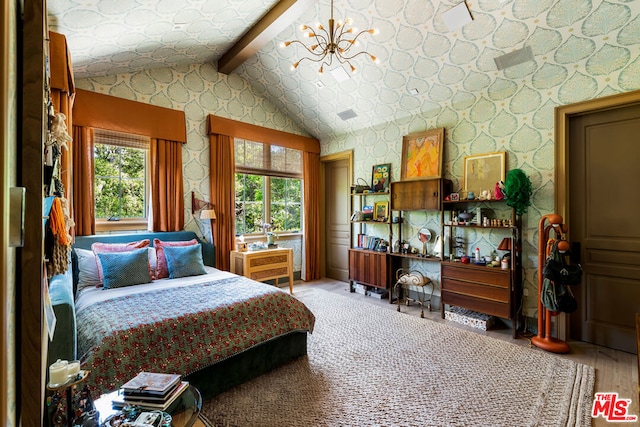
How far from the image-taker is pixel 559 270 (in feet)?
9.34

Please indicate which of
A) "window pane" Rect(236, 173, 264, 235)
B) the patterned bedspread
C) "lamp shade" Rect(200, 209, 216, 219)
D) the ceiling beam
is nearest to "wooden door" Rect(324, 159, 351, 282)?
"window pane" Rect(236, 173, 264, 235)

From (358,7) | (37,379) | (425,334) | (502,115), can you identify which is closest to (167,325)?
(37,379)

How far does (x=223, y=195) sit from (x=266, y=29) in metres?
2.32

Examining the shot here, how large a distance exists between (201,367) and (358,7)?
3649 mm

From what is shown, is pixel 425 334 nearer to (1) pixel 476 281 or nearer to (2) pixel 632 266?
(1) pixel 476 281

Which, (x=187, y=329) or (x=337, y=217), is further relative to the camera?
(x=337, y=217)

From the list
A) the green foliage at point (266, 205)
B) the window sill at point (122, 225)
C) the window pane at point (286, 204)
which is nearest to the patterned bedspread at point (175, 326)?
the window sill at point (122, 225)

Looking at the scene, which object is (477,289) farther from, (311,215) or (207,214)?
(207,214)

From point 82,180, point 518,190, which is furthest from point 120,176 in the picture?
point 518,190

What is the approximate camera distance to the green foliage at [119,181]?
3877 millimetres

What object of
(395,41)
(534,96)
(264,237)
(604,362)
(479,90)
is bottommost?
(604,362)

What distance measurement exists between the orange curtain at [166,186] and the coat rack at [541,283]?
14.0 ft

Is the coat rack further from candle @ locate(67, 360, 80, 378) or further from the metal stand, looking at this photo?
candle @ locate(67, 360, 80, 378)

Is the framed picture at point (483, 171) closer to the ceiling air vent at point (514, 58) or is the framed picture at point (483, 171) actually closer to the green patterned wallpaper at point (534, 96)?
the green patterned wallpaper at point (534, 96)
